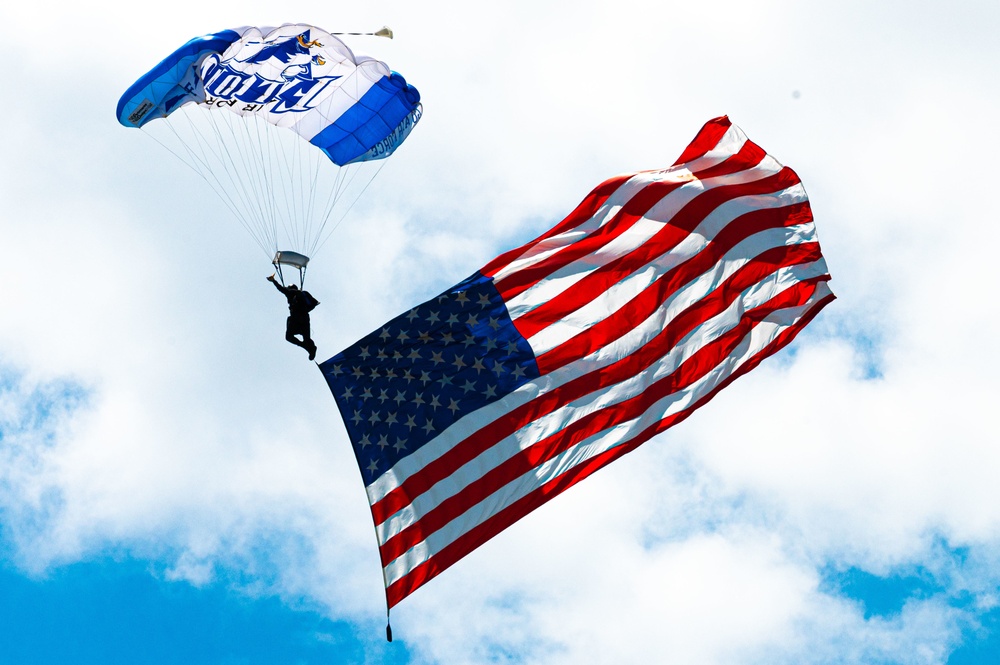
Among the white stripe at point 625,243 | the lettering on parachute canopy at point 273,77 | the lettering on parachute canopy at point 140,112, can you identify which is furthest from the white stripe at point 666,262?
the lettering on parachute canopy at point 140,112

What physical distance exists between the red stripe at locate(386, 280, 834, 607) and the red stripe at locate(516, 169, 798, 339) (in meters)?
1.69

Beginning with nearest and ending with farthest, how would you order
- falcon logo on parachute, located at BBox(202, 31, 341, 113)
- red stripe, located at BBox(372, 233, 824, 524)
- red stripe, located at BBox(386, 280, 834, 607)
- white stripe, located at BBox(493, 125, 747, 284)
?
red stripe, located at BBox(386, 280, 834, 607)
red stripe, located at BBox(372, 233, 824, 524)
white stripe, located at BBox(493, 125, 747, 284)
falcon logo on parachute, located at BBox(202, 31, 341, 113)

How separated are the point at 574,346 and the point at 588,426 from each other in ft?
3.48

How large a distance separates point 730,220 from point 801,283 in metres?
1.29

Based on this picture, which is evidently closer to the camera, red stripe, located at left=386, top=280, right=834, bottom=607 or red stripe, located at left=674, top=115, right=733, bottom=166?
red stripe, located at left=386, top=280, right=834, bottom=607

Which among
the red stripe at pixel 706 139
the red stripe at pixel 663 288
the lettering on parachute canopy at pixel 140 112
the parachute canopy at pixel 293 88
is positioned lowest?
the red stripe at pixel 663 288

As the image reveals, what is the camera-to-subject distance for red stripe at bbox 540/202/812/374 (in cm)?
1828

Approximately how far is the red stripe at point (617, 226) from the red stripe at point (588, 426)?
181cm

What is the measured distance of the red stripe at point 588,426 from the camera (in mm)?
17359

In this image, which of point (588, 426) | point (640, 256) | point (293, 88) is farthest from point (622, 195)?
point (293, 88)

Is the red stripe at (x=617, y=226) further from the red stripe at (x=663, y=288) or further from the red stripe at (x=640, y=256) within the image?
the red stripe at (x=663, y=288)

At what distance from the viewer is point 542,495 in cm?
1781

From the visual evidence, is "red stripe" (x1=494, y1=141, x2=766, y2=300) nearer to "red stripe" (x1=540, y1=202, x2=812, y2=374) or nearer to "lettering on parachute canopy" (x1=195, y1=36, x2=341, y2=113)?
"red stripe" (x1=540, y1=202, x2=812, y2=374)

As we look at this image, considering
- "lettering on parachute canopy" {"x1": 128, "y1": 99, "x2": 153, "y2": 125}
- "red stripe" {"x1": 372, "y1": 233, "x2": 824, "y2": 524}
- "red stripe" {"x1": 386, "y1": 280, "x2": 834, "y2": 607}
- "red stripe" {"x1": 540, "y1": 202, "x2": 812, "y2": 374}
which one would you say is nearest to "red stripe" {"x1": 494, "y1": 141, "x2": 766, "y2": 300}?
"red stripe" {"x1": 540, "y1": 202, "x2": 812, "y2": 374}
